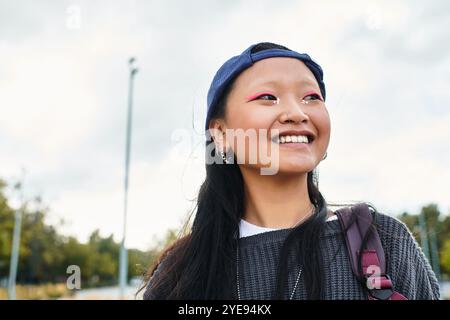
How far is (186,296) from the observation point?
5.30 feet

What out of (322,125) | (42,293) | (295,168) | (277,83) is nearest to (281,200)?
(295,168)

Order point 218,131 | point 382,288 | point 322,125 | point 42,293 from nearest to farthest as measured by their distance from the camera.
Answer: point 382,288 < point 322,125 < point 218,131 < point 42,293

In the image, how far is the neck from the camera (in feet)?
5.57

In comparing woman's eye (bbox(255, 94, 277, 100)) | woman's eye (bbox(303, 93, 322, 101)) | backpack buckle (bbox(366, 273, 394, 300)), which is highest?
woman's eye (bbox(303, 93, 322, 101))

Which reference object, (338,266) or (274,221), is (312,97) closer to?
(274,221)

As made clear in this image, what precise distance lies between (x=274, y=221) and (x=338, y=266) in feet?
1.01

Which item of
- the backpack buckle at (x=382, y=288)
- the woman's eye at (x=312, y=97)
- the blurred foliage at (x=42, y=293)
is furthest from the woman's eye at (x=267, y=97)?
the blurred foliage at (x=42, y=293)

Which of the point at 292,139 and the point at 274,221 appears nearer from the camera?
the point at 292,139

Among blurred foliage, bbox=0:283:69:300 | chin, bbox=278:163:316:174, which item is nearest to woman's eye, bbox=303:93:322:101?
chin, bbox=278:163:316:174

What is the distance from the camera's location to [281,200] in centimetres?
171

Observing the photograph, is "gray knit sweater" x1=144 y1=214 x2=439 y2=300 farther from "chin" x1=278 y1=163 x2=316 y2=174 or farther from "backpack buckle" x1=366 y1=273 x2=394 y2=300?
"chin" x1=278 y1=163 x2=316 y2=174

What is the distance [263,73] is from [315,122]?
274 millimetres
